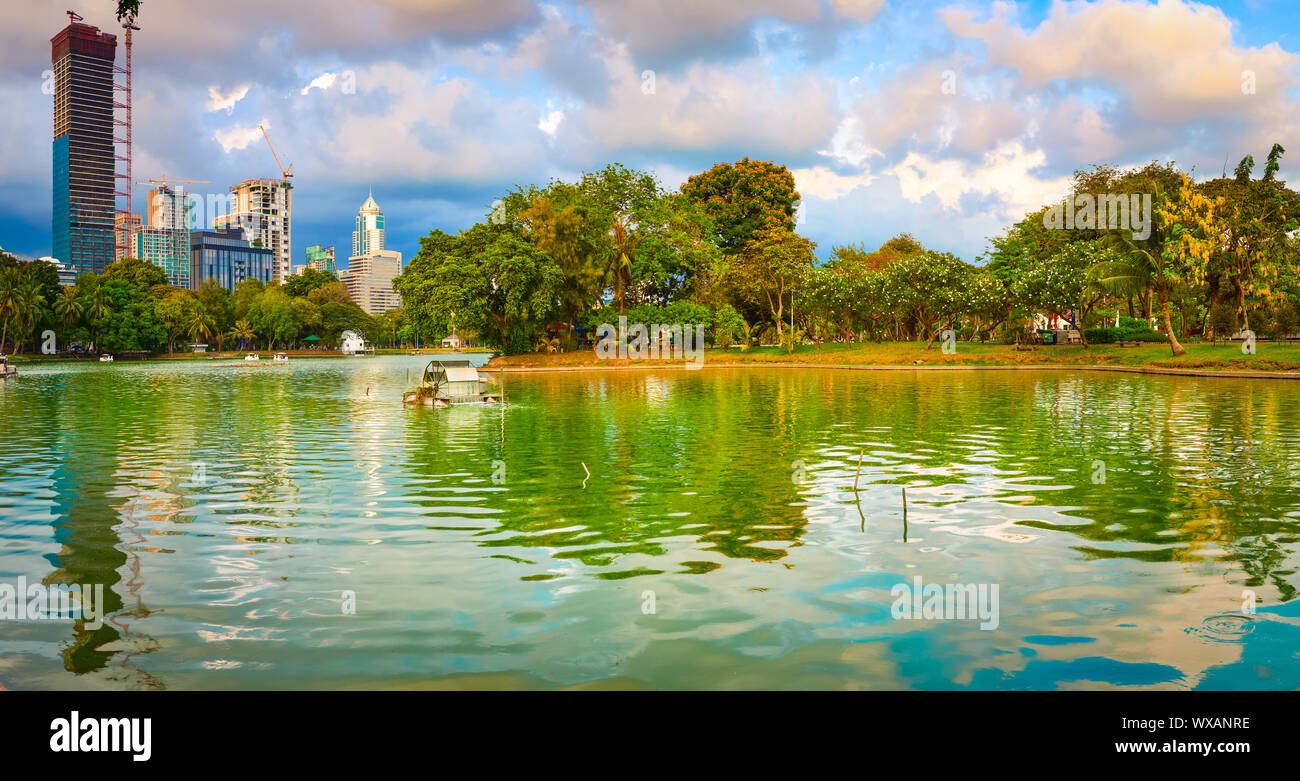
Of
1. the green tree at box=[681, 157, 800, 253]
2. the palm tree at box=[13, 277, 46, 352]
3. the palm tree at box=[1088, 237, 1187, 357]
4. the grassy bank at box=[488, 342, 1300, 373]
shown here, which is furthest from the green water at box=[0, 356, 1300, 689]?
the palm tree at box=[13, 277, 46, 352]

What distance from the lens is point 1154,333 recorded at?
72000mm

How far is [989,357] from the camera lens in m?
68.1

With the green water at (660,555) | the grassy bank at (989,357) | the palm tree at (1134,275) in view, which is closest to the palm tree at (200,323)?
the grassy bank at (989,357)

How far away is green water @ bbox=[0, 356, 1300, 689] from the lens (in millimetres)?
7207

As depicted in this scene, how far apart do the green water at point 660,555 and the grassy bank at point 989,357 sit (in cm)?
3345

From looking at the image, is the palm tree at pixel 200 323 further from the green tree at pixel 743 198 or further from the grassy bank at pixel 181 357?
the green tree at pixel 743 198

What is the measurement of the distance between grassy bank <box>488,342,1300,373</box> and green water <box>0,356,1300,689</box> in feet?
110

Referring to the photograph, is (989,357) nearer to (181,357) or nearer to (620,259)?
(620,259)

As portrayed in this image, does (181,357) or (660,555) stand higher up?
(181,357)

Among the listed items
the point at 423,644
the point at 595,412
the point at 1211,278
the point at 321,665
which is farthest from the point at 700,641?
the point at 1211,278

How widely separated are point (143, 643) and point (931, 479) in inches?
539

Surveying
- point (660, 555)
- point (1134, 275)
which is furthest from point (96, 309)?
point (660, 555)

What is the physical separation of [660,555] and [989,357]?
6402cm

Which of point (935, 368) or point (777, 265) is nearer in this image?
point (935, 368)
